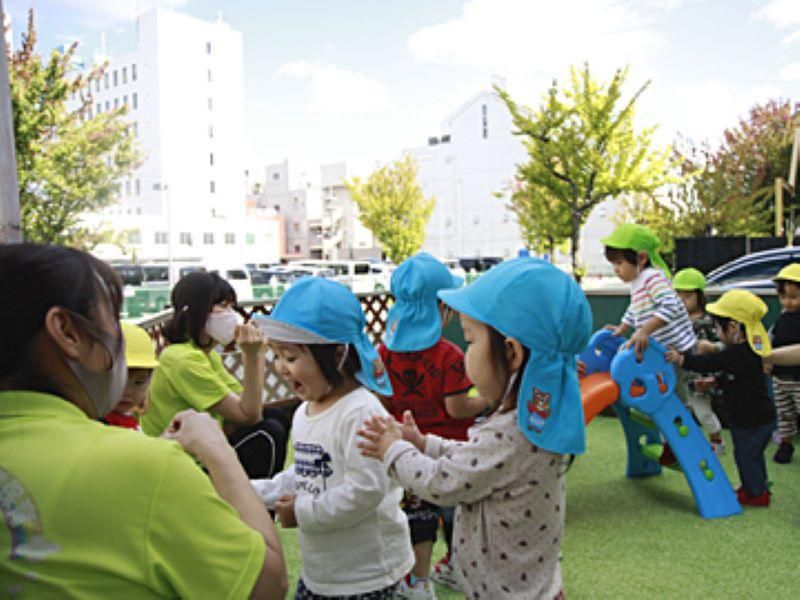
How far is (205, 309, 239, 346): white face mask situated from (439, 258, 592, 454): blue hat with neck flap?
65.9 inches

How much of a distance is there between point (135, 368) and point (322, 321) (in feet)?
2.36

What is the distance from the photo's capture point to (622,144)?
20.3m

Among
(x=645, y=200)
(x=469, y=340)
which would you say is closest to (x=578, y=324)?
(x=469, y=340)

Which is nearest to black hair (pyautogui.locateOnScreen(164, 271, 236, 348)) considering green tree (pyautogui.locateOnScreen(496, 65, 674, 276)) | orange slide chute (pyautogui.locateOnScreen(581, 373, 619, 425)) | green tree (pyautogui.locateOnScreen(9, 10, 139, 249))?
orange slide chute (pyautogui.locateOnScreen(581, 373, 619, 425))

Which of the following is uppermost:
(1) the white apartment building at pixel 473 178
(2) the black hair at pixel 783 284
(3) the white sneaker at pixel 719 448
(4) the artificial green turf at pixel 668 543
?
(1) the white apartment building at pixel 473 178

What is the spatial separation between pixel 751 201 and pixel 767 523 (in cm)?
1860

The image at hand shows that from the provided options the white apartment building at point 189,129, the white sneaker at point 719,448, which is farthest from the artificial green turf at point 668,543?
the white apartment building at point 189,129

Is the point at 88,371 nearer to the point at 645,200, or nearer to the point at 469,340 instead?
the point at 469,340

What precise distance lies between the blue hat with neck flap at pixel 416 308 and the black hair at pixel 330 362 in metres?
0.92

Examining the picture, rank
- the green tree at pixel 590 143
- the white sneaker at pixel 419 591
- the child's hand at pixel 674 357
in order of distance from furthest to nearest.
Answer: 1. the green tree at pixel 590 143
2. the child's hand at pixel 674 357
3. the white sneaker at pixel 419 591

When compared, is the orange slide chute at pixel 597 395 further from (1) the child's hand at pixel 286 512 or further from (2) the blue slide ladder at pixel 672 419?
(1) the child's hand at pixel 286 512

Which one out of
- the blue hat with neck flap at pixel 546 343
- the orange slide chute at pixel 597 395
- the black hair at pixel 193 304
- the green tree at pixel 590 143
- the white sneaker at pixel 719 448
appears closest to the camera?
the blue hat with neck flap at pixel 546 343

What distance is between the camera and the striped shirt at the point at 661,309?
412cm

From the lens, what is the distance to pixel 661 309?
411cm
